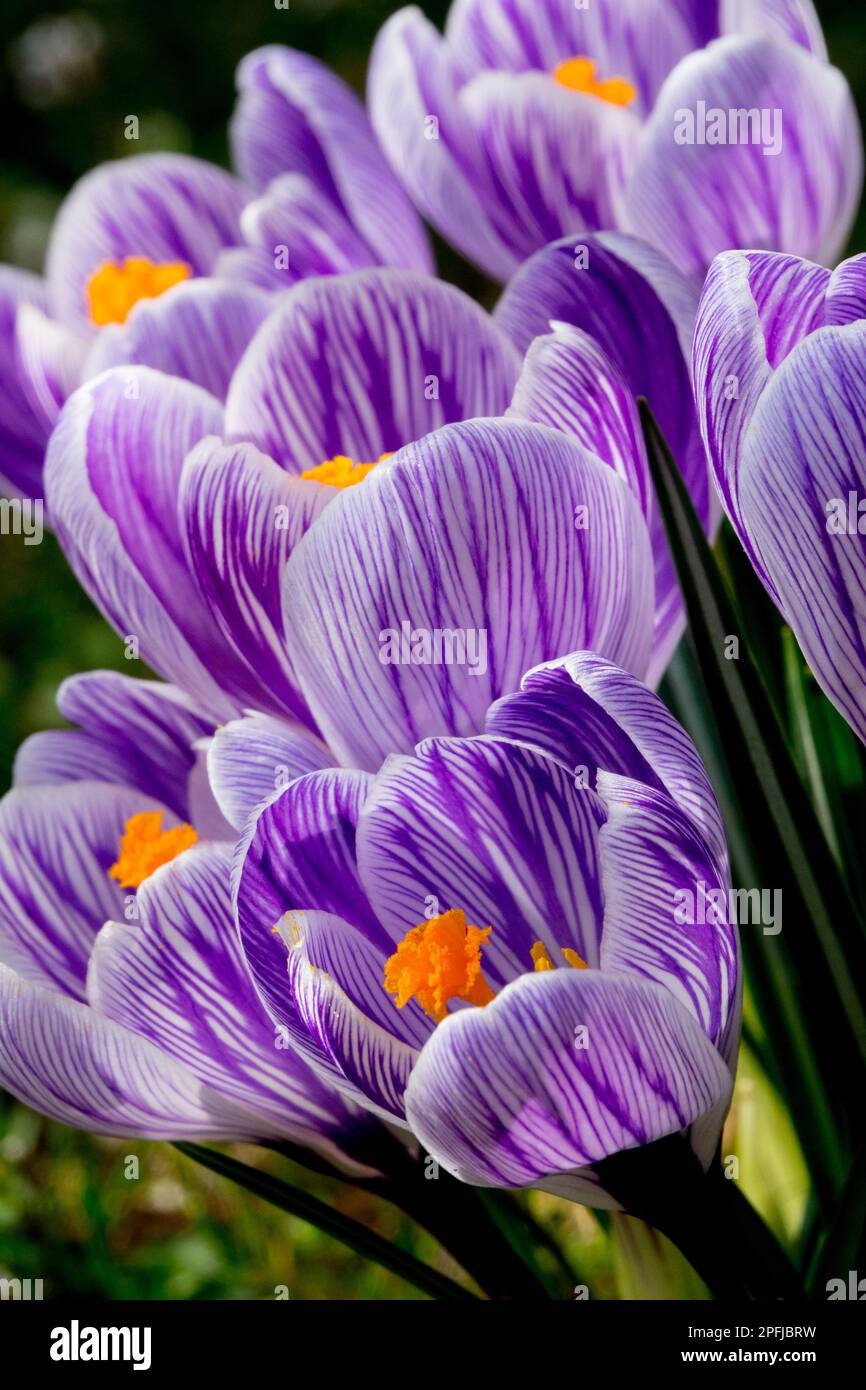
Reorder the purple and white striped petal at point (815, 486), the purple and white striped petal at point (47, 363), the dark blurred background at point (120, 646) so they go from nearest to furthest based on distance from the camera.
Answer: the purple and white striped petal at point (815, 486) < the purple and white striped petal at point (47, 363) < the dark blurred background at point (120, 646)

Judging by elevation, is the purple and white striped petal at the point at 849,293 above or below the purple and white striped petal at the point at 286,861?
above

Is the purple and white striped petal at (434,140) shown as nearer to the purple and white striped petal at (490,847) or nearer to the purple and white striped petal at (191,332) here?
the purple and white striped petal at (191,332)

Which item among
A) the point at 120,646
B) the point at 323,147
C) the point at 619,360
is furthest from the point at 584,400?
the point at 120,646

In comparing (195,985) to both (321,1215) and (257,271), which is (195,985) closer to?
(321,1215)

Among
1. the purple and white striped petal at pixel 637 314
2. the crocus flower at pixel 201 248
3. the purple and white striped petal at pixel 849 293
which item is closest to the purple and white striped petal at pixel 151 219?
the crocus flower at pixel 201 248
